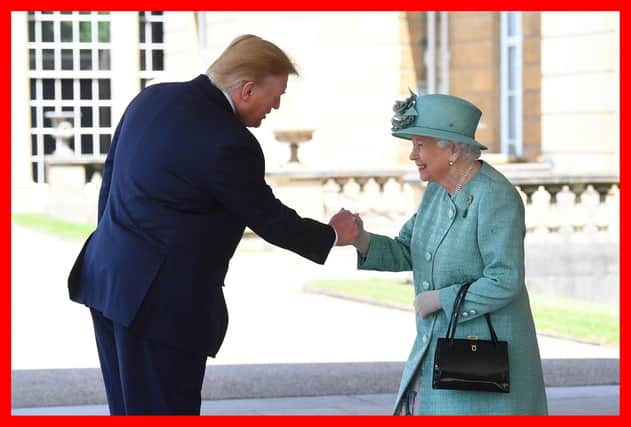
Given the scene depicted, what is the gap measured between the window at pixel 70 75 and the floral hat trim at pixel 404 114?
2830 cm

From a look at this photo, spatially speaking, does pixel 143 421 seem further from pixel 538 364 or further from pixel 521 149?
pixel 521 149

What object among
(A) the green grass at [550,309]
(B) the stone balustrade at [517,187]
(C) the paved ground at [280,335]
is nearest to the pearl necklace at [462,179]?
(C) the paved ground at [280,335]

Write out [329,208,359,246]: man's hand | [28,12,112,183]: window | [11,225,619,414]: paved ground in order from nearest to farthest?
[329,208,359,246]: man's hand
[11,225,619,414]: paved ground
[28,12,112,183]: window

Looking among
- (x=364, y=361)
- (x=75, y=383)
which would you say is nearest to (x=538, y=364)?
(x=75, y=383)

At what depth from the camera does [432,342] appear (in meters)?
4.55

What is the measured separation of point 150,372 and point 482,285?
1.11 meters

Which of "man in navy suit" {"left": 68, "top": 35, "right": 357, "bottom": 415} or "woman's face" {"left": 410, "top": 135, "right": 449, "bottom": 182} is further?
"woman's face" {"left": 410, "top": 135, "right": 449, "bottom": 182}

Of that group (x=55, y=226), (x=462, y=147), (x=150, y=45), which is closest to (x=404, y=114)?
(x=462, y=147)

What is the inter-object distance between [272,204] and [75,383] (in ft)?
13.0

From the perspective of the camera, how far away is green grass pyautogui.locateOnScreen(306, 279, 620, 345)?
10.8 meters

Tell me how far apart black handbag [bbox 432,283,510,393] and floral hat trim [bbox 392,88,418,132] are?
577 mm

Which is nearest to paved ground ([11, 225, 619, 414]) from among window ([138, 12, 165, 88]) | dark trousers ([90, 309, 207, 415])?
dark trousers ([90, 309, 207, 415])

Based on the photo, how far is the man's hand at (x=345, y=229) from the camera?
488 cm

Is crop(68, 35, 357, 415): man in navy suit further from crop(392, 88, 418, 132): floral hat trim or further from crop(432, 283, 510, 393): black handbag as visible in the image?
crop(432, 283, 510, 393): black handbag
